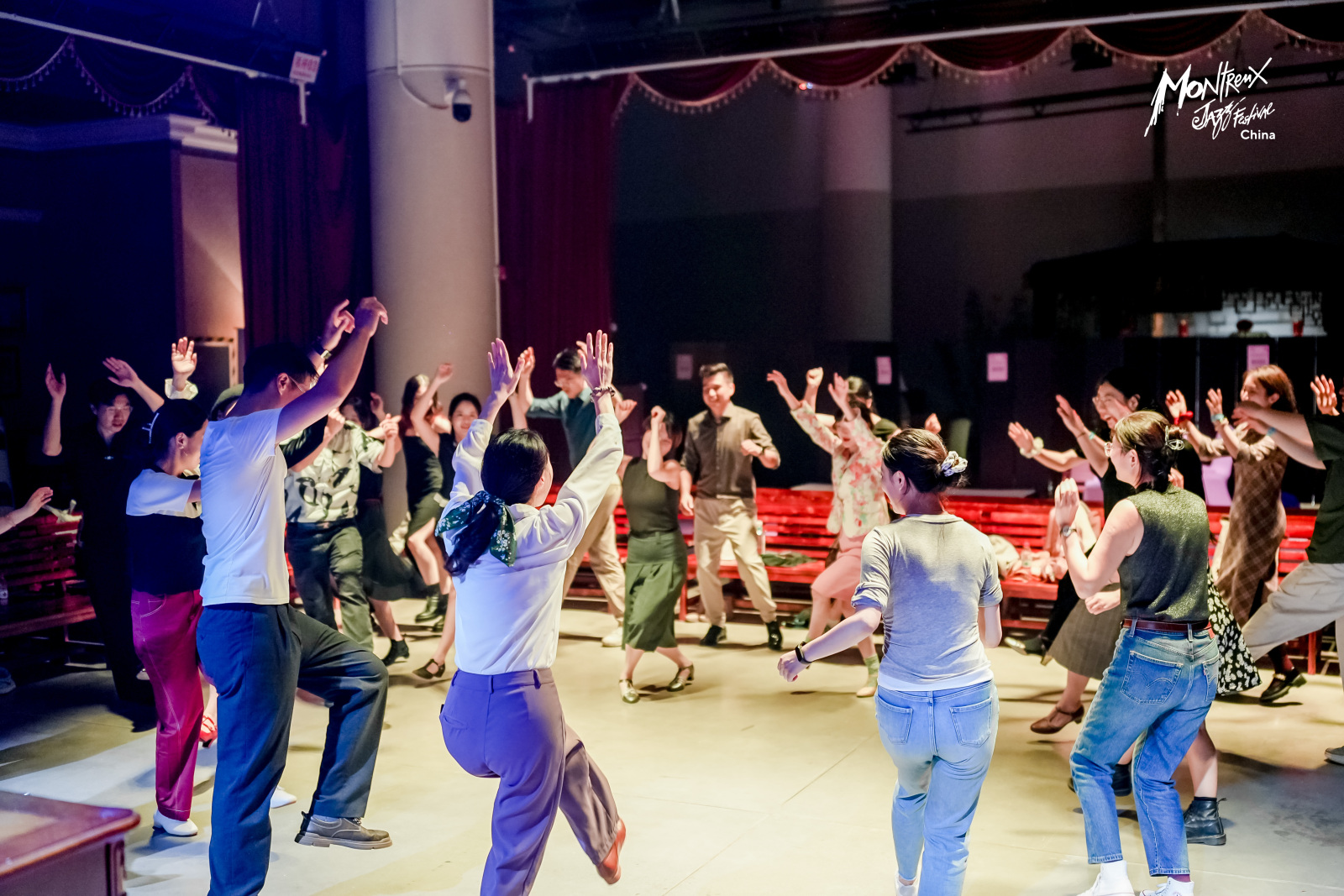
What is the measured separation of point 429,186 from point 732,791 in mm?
5989

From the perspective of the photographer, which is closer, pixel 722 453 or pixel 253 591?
pixel 253 591

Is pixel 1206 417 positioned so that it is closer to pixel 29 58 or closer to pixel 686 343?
pixel 686 343

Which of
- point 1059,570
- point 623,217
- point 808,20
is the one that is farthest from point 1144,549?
point 623,217

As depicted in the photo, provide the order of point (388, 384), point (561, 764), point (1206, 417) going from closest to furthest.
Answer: point (561, 764) → point (388, 384) → point (1206, 417)

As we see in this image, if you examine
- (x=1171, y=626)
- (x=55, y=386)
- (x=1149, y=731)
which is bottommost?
(x=1149, y=731)

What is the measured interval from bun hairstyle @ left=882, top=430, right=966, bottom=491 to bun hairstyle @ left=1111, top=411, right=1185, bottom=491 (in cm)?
73

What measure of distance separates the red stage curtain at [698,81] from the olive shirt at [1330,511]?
5.29 m

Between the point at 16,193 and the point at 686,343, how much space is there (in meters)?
7.18

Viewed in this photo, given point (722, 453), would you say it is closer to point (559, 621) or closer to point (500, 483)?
point (559, 621)

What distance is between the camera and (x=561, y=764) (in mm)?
3143

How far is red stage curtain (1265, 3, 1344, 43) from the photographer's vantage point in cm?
755

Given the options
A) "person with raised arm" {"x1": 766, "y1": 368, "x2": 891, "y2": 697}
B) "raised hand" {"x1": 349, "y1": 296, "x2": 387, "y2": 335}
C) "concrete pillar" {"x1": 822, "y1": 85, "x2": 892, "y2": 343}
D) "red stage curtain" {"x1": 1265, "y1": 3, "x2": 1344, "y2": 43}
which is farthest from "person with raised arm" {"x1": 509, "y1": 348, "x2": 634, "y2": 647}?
"concrete pillar" {"x1": 822, "y1": 85, "x2": 892, "y2": 343}

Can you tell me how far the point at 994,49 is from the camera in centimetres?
839

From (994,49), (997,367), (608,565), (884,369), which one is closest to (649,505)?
(608,565)
